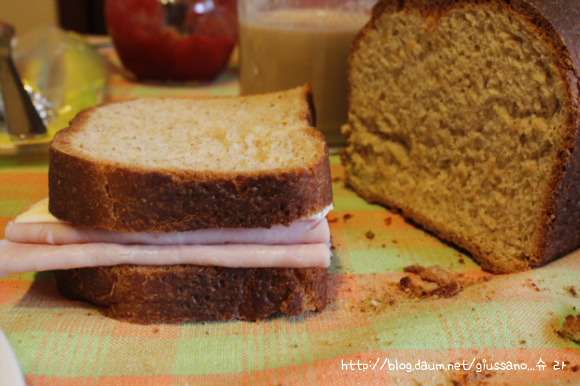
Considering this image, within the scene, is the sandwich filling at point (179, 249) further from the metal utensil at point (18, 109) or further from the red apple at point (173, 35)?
the red apple at point (173, 35)

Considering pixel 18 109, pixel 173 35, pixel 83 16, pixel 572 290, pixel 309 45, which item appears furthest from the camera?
pixel 83 16

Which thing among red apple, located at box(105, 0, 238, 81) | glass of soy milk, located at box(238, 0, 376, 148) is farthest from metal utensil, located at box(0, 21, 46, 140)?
glass of soy milk, located at box(238, 0, 376, 148)

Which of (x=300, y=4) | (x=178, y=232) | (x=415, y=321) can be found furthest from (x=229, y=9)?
(x=415, y=321)

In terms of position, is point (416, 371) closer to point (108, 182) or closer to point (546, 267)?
point (546, 267)

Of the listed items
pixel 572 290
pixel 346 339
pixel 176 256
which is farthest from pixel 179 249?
pixel 572 290

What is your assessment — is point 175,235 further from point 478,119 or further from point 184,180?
point 478,119

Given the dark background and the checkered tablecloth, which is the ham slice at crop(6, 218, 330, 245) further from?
the dark background

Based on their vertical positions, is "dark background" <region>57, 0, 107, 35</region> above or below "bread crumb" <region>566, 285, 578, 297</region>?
below
